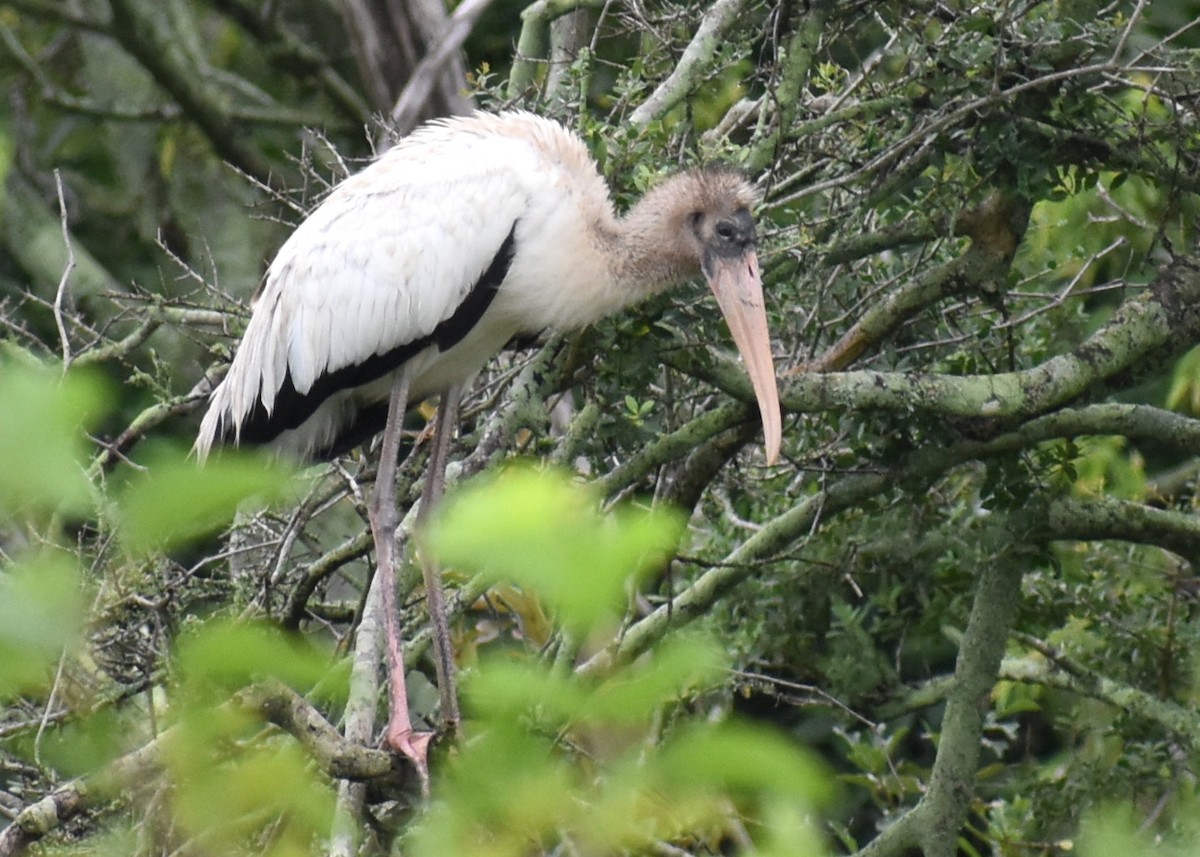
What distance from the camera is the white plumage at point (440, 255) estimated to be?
4406 millimetres

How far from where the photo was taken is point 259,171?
788 centimetres

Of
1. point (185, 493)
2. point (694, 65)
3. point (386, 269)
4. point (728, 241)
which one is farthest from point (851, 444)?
point (185, 493)

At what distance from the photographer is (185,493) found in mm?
1170

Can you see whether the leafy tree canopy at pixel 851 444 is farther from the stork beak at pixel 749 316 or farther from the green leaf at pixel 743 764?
the green leaf at pixel 743 764

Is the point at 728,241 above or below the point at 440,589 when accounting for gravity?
above

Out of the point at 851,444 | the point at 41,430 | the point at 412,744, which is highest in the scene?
the point at 41,430

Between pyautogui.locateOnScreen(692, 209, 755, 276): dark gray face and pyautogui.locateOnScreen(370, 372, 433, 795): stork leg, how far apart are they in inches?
34.3

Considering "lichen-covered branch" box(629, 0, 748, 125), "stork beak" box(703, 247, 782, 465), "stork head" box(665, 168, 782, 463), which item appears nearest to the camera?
"stork beak" box(703, 247, 782, 465)

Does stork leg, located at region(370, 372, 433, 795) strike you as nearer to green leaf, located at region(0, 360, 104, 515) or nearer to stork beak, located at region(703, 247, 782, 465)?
stork beak, located at region(703, 247, 782, 465)

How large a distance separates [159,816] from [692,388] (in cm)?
306

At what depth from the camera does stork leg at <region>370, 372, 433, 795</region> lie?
3779mm

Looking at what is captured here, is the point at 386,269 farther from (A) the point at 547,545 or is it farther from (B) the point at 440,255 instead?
(A) the point at 547,545

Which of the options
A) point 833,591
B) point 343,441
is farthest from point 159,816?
point 833,591

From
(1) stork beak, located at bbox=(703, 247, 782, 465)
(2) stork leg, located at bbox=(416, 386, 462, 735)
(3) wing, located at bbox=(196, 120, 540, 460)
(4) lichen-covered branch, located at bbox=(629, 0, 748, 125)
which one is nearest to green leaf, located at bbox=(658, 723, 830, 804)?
(1) stork beak, located at bbox=(703, 247, 782, 465)
